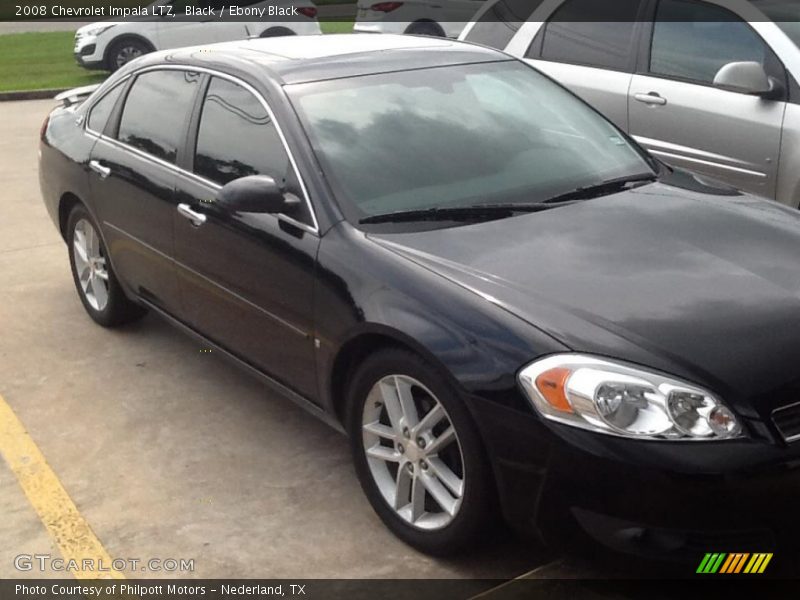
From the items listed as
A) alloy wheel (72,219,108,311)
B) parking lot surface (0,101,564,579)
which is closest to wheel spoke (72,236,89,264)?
alloy wheel (72,219,108,311)

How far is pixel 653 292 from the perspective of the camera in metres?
3.31

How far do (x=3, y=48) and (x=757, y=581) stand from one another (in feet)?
67.3

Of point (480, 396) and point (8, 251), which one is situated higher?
point (480, 396)

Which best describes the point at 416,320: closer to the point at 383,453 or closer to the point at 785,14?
the point at 383,453

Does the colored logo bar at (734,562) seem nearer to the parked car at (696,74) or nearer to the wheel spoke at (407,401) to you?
the wheel spoke at (407,401)

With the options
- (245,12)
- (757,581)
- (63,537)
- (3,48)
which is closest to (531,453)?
(757,581)

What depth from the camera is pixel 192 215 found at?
4.54 meters

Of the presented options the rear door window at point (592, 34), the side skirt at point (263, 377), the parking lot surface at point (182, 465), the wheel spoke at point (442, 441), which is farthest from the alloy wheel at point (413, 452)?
the rear door window at point (592, 34)

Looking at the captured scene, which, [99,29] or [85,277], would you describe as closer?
[85,277]

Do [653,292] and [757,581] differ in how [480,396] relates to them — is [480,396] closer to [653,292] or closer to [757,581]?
[653,292]

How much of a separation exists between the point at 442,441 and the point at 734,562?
0.94m

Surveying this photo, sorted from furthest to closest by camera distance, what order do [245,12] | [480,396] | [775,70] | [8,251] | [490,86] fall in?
[245,12] < [8,251] < [775,70] < [490,86] < [480,396]

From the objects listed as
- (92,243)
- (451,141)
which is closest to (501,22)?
(92,243)

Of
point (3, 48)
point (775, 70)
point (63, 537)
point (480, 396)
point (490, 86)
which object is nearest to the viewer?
point (480, 396)
